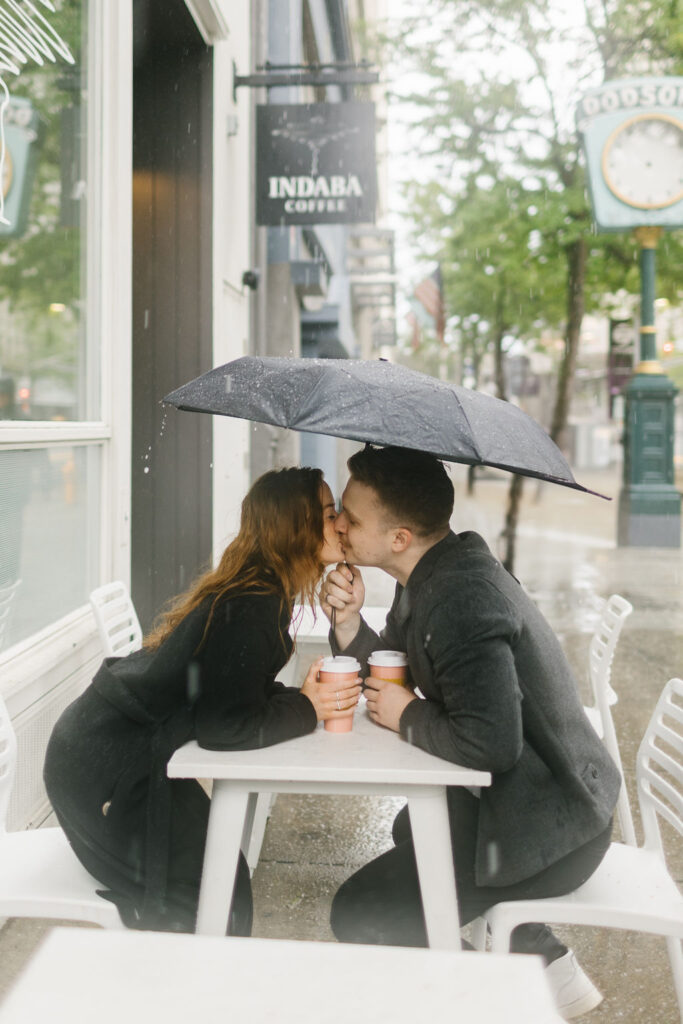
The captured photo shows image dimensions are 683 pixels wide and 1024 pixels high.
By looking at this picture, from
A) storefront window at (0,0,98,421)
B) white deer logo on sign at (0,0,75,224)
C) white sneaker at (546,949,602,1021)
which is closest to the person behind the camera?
white sneaker at (546,949,602,1021)

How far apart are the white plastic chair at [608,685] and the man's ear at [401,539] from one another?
153 centimetres

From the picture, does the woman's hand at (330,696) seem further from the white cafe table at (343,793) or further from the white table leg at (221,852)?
the white table leg at (221,852)

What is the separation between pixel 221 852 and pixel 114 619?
6.24 ft

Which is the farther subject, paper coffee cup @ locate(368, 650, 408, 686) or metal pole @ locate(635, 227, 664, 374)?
metal pole @ locate(635, 227, 664, 374)

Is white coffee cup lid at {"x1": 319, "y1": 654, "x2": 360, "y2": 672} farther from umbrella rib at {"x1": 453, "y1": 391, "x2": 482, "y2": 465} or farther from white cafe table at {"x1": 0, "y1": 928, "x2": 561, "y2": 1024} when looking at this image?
white cafe table at {"x1": 0, "y1": 928, "x2": 561, "y2": 1024}

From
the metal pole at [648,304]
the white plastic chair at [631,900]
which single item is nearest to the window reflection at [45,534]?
the white plastic chair at [631,900]

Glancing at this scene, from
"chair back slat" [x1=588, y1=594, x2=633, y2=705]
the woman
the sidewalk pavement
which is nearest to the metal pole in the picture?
the sidewalk pavement

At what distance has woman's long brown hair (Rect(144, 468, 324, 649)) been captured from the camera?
2.32 m

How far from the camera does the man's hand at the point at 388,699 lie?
2.34m

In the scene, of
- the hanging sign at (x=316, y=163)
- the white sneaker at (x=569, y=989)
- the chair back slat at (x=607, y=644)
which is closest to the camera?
the white sneaker at (x=569, y=989)

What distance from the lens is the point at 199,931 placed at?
86.0 inches

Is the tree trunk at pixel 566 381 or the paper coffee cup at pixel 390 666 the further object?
the tree trunk at pixel 566 381

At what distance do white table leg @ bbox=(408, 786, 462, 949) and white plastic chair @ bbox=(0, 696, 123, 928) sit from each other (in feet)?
2.33

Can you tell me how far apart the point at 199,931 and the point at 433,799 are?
1.95ft
